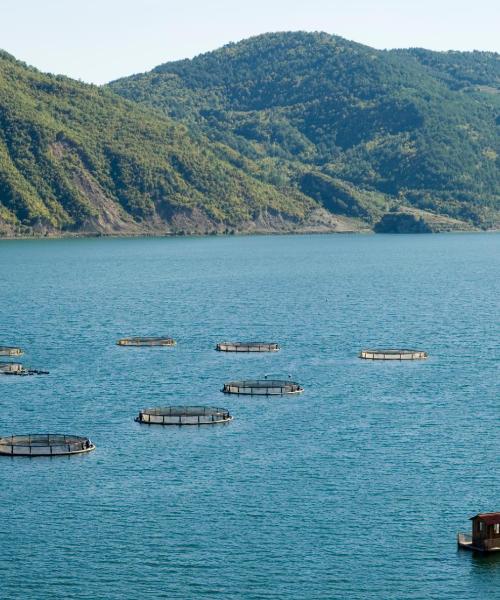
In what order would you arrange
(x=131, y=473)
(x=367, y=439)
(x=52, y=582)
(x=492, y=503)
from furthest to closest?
(x=367, y=439) < (x=131, y=473) < (x=492, y=503) < (x=52, y=582)

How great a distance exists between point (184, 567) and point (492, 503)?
27534 mm

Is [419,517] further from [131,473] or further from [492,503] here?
[131,473]

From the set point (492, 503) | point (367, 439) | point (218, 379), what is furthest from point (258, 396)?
point (492, 503)

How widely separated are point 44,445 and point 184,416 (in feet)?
61.1

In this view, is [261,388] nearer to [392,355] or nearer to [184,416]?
[184,416]

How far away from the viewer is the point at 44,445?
429 ft

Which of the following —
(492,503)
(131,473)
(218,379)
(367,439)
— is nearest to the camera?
(492,503)

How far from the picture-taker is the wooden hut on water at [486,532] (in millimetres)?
100125

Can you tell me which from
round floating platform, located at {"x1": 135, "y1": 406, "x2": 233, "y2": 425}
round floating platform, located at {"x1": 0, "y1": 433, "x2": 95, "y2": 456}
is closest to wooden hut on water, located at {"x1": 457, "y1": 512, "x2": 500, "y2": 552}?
round floating platform, located at {"x1": 0, "y1": 433, "x2": 95, "y2": 456}

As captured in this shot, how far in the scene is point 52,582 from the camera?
9550cm

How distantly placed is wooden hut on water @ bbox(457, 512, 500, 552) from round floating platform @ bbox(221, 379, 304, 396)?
63.1m

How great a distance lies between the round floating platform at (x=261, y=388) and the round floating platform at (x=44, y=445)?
32.9 meters

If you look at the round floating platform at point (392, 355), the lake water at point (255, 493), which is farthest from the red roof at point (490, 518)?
the round floating platform at point (392, 355)

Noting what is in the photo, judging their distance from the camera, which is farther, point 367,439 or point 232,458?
point 367,439
